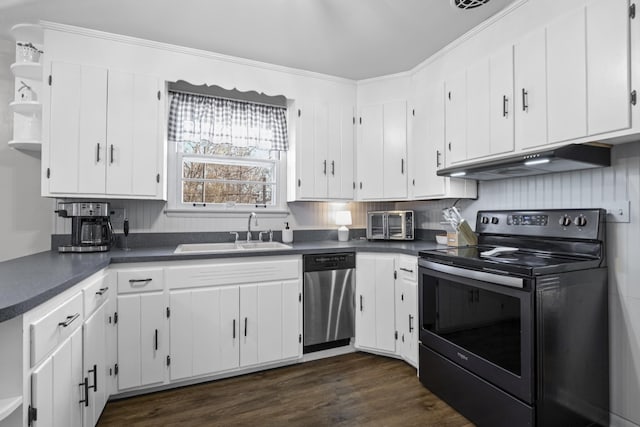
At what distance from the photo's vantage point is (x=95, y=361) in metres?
1.72

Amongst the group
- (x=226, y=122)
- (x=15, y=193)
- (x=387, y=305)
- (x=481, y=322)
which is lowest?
(x=387, y=305)

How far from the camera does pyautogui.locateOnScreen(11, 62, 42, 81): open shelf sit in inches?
85.3

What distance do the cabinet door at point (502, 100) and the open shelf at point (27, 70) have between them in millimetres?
3042

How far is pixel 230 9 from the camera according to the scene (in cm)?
205

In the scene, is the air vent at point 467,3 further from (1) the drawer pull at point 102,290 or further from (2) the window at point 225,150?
(1) the drawer pull at point 102,290

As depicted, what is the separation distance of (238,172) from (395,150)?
1.48m

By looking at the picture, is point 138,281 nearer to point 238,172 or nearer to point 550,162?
point 238,172

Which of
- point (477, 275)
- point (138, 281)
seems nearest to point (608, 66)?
point (477, 275)

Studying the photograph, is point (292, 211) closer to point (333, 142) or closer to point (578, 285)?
point (333, 142)

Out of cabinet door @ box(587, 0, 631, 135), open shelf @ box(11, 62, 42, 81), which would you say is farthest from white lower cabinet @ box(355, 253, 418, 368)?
open shelf @ box(11, 62, 42, 81)

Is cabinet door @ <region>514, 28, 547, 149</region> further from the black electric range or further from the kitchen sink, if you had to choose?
the kitchen sink

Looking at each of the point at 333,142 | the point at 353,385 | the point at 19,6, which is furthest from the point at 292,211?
the point at 19,6

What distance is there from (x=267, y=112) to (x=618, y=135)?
2.52 meters

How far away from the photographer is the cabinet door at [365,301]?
104 inches
